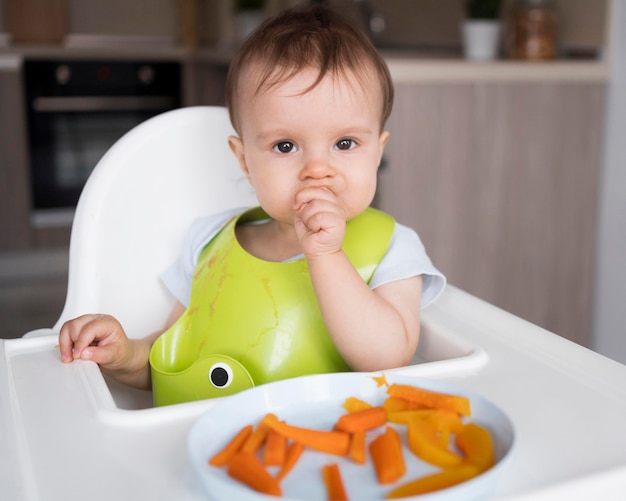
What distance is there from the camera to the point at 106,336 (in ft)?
2.85

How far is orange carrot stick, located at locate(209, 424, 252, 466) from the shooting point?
51 cm

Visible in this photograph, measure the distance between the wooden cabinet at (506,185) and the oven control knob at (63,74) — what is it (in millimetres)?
1822

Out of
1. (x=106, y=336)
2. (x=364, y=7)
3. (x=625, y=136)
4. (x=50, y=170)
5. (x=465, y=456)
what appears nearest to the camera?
(x=465, y=456)

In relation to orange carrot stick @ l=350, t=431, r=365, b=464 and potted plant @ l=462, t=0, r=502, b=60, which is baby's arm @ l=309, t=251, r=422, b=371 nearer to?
orange carrot stick @ l=350, t=431, r=365, b=464

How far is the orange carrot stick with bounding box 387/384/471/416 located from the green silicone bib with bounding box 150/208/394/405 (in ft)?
0.87

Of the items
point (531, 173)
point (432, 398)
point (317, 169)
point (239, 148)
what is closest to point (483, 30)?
point (531, 173)

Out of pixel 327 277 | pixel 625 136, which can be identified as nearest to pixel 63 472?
pixel 327 277

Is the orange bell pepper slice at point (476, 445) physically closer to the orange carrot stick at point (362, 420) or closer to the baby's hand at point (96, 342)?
the orange carrot stick at point (362, 420)

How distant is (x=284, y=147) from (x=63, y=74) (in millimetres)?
2607

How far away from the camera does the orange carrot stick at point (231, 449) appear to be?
20.1 inches

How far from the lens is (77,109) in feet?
10.5

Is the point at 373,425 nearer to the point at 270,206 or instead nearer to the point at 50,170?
the point at 270,206

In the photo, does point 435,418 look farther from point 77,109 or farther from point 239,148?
point 77,109

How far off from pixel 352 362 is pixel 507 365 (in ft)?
0.52
